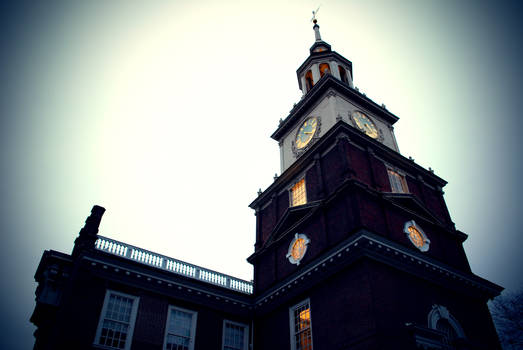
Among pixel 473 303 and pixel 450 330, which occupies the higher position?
pixel 473 303

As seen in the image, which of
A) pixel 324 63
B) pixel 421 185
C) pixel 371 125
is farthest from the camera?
pixel 324 63

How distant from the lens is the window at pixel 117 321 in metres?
18.5

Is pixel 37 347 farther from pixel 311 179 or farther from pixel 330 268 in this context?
pixel 311 179

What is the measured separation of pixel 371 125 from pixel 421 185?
5.87 meters

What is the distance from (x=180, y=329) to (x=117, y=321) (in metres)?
3.49

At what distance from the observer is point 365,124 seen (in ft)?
94.9

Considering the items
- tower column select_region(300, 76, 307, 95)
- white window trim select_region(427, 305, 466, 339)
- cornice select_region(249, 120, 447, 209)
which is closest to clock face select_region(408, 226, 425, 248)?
white window trim select_region(427, 305, 466, 339)

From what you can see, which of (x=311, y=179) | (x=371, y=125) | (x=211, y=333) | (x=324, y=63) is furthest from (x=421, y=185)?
(x=211, y=333)

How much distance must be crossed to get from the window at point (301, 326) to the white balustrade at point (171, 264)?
18.6 feet

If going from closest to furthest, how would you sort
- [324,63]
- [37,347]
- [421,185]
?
[37,347], [421,185], [324,63]

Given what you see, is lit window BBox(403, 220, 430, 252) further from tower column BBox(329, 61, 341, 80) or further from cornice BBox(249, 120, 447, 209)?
tower column BBox(329, 61, 341, 80)

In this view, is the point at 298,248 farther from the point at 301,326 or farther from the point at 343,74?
the point at 343,74

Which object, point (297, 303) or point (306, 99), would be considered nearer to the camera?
point (297, 303)

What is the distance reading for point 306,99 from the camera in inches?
1217
